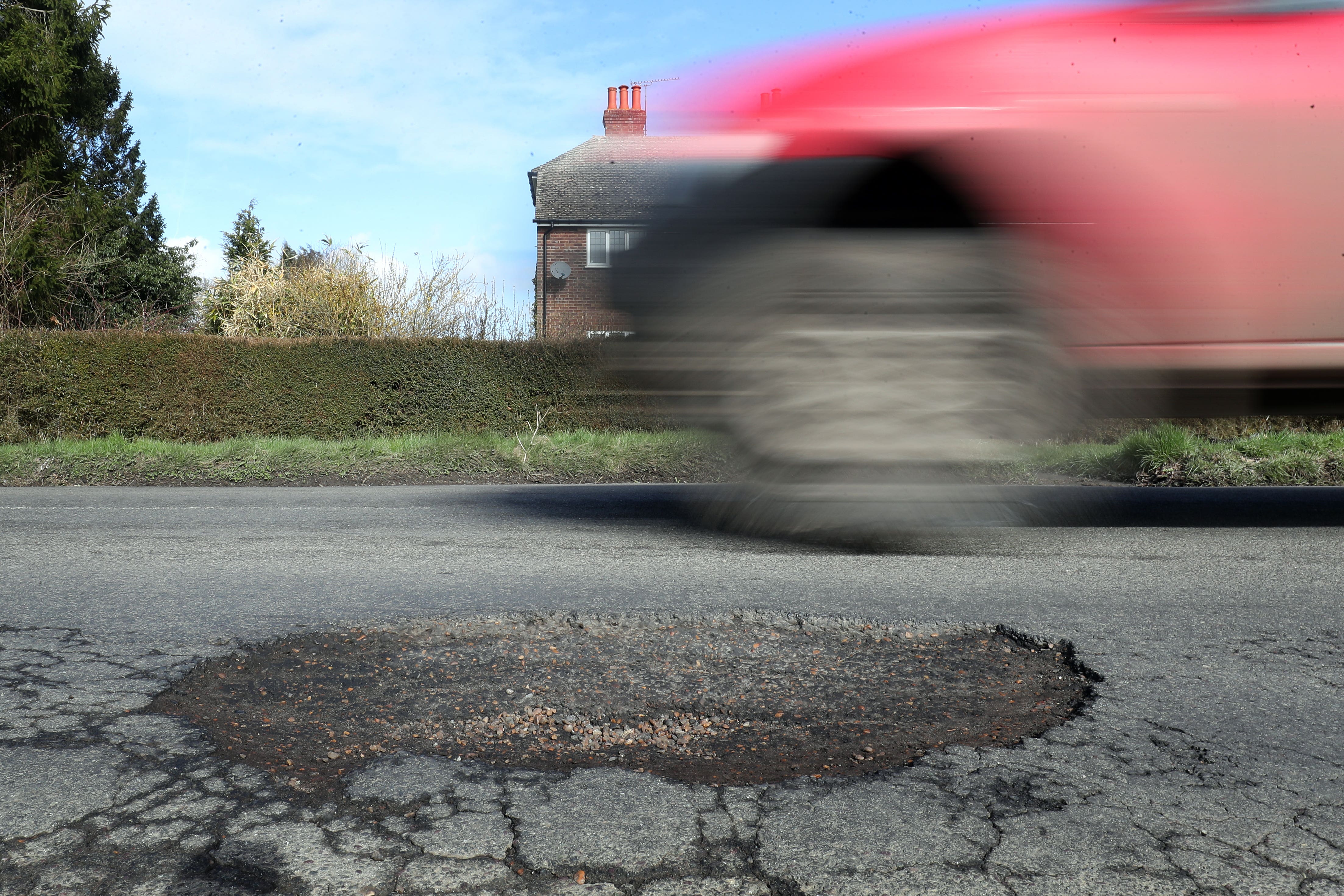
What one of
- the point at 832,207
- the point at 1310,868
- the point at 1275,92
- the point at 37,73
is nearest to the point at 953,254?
the point at 832,207

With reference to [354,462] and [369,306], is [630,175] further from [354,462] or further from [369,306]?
[369,306]

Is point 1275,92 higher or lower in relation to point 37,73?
lower

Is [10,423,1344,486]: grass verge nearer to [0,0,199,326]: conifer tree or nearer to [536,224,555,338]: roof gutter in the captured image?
[536,224,555,338]: roof gutter

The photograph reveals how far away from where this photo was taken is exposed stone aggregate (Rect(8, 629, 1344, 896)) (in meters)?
1.38

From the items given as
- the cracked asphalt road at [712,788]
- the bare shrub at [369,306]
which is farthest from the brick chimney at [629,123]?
the bare shrub at [369,306]

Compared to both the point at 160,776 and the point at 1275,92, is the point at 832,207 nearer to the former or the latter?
the point at 1275,92

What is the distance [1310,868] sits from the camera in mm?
1411

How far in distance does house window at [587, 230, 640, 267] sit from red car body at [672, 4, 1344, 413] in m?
0.74

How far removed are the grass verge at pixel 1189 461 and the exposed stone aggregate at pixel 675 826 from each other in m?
5.02

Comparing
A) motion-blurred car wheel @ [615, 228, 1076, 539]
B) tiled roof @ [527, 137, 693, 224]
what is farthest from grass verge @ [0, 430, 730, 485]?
motion-blurred car wheel @ [615, 228, 1076, 539]

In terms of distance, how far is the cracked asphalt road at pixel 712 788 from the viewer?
1.42 metres

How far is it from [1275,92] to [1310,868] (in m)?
3.19

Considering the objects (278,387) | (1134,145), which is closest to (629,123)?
(1134,145)

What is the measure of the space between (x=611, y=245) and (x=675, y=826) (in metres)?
2.97
